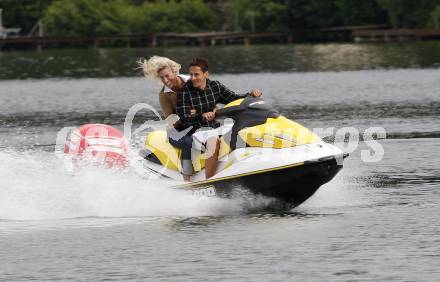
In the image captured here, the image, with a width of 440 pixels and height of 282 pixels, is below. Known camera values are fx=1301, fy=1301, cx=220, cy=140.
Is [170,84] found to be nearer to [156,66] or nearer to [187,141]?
[156,66]

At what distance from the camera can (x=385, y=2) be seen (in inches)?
4277

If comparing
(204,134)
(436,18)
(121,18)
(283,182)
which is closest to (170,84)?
(204,134)

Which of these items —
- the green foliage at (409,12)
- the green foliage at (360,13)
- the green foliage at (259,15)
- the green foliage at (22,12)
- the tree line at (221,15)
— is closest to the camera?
the green foliage at (409,12)

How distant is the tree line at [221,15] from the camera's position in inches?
4567

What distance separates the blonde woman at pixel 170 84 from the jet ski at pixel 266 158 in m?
0.14

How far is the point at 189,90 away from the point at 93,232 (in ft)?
6.22

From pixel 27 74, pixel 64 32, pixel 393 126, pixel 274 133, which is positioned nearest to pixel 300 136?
pixel 274 133

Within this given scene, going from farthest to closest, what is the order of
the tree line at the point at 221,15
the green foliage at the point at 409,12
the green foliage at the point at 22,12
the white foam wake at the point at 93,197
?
the green foliage at the point at 22,12 → the tree line at the point at 221,15 → the green foliage at the point at 409,12 → the white foam wake at the point at 93,197

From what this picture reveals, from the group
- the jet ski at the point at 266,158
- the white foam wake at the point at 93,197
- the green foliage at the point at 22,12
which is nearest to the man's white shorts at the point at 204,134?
the jet ski at the point at 266,158

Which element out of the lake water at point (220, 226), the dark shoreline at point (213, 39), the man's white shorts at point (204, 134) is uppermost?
the man's white shorts at point (204, 134)

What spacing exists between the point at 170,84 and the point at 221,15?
381 feet

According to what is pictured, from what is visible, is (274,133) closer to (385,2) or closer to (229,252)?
(229,252)

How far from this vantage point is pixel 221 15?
12988cm

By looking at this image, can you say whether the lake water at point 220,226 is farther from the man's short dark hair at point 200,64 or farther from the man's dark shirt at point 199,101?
the man's short dark hair at point 200,64
